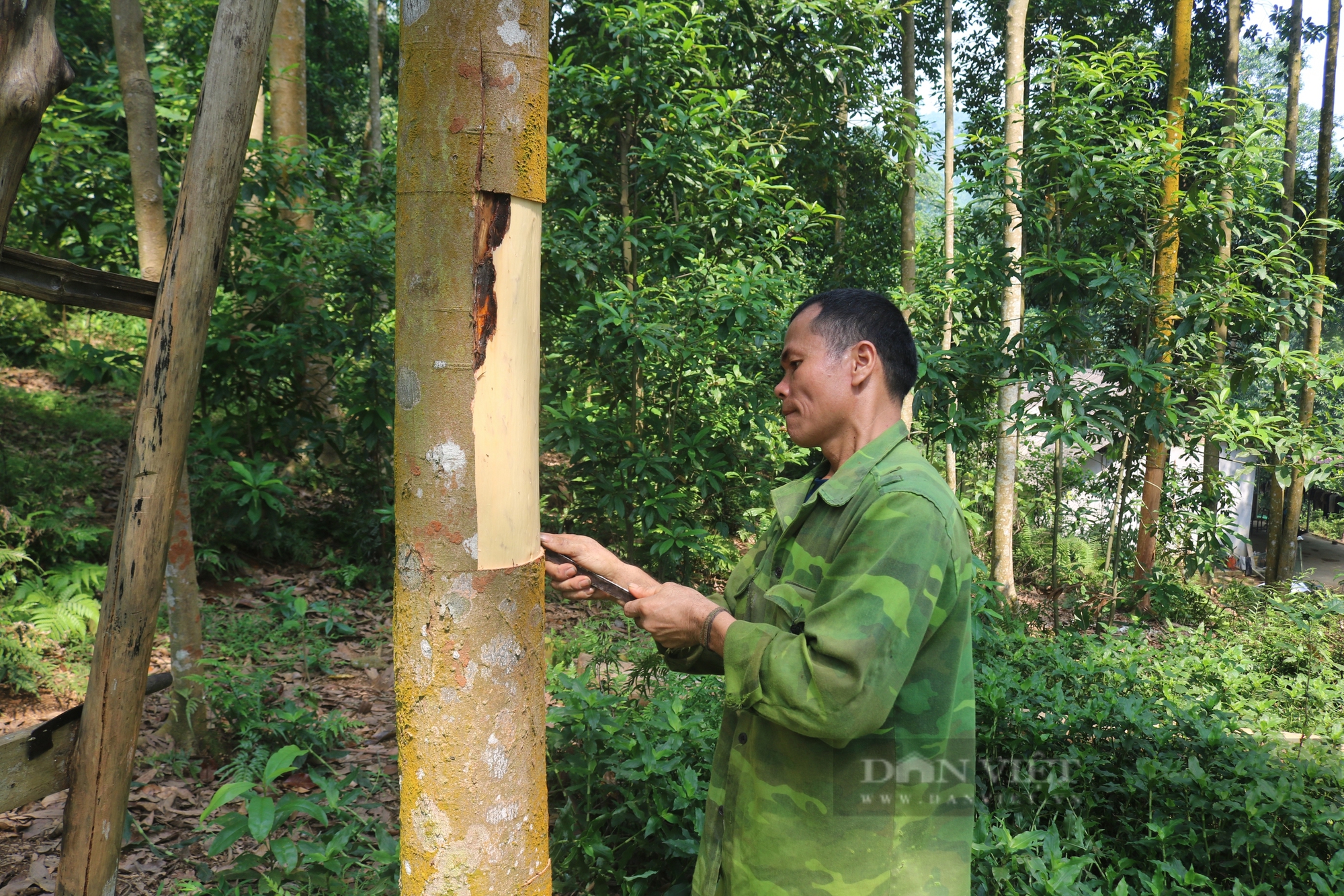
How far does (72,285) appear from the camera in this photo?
7.16 feet

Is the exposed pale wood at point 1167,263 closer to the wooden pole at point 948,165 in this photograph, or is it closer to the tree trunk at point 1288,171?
the wooden pole at point 948,165

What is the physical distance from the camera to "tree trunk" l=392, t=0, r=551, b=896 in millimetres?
1387

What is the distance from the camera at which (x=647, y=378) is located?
19.1 ft

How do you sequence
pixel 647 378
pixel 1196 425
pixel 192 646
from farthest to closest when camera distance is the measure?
pixel 647 378 < pixel 1196 425 < pixel 192 646

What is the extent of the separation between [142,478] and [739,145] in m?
4.52

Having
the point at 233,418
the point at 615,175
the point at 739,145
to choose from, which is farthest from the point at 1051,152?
the point at 233,418

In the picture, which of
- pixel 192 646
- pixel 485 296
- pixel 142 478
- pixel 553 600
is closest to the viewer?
pixel 485 296

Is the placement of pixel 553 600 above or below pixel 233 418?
below

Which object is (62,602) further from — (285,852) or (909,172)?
(909,172)

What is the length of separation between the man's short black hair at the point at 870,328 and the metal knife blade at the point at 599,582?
643 mm

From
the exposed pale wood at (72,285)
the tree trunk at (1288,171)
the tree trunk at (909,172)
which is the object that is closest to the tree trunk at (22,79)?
the exposed pale wood at (72,285)

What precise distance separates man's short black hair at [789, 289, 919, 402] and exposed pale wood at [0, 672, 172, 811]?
194 centimetres

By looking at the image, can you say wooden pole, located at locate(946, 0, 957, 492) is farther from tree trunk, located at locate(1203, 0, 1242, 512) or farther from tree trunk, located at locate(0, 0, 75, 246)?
tree trunk, located at locate(0, 0, 75, 246)

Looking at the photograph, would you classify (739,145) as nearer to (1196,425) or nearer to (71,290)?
(1196,425)
